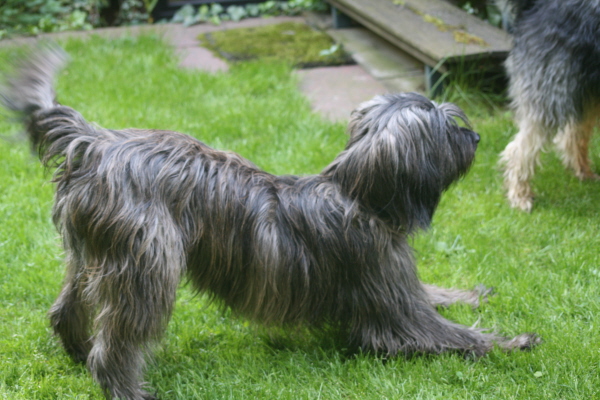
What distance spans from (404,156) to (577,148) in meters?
2.35

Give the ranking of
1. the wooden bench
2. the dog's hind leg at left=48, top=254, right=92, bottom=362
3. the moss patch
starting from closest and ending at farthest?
1. the dog's hind leg at left=48, top=254, right=92, bottom=362
2. the wooden bench
3. the moss patch

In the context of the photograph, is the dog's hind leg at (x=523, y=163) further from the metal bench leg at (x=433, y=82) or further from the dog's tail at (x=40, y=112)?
the dog's tail at (x=40, y=112)

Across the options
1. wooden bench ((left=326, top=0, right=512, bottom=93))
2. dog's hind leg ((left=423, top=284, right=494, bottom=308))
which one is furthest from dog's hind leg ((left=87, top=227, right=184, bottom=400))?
wooden bench ((left=326, top=0, right=512, bottom=93))

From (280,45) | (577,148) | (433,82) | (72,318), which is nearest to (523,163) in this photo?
(577,148)

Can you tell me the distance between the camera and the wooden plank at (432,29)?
552 centimetres

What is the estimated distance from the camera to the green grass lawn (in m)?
2.95

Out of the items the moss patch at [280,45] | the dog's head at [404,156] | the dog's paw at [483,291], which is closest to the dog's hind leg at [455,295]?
the dog's paw at [483,291]

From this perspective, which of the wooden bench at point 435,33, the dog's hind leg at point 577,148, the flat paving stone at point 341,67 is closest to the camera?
the dog's hind leg at point 577,148

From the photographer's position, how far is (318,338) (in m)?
3.33

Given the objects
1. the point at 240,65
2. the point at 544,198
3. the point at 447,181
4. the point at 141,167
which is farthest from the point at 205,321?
the point at 240,65

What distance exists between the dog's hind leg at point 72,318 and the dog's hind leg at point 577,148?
318cm

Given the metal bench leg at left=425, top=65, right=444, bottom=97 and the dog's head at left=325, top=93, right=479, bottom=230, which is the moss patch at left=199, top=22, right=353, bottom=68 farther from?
the dog's head at left=325, top=93, right=479, bottom=230

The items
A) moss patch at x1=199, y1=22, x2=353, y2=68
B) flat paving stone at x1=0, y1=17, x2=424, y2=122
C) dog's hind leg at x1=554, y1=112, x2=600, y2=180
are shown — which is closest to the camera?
dog's hind leg at x1=554, y1=112, x2=600, y2=180

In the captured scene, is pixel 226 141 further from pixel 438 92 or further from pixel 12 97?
pixel 12 97
